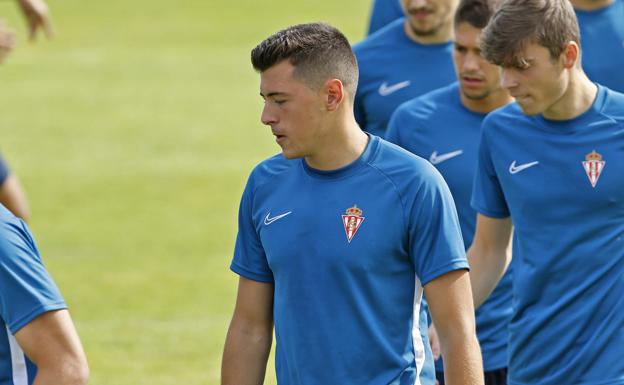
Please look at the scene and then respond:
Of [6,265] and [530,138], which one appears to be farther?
[530,138]

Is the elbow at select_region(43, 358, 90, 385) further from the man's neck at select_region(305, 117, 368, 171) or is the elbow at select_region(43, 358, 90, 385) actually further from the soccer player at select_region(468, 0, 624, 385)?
the soccer player at select_region(468, 0, 624, 385)

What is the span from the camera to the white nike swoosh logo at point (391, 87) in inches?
315

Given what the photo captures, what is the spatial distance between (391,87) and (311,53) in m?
3.07

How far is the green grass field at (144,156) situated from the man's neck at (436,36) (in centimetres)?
379

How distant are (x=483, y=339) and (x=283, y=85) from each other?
253 centimetres

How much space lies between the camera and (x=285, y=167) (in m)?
5.13

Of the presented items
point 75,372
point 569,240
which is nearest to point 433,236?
point 569,240

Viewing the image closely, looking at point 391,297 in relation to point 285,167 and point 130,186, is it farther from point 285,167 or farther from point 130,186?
point 130,186

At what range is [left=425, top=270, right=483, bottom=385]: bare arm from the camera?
15.9 feet

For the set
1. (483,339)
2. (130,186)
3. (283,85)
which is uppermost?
(283,85)

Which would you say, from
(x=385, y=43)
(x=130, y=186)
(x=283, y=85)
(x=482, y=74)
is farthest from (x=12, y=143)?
(x=283, y=85)

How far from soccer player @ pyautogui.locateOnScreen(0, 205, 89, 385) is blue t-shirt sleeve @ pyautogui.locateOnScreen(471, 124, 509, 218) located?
2172 mm

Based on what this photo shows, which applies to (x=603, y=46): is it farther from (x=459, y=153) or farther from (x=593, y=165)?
(x=593, y=165)

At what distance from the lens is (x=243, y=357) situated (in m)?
5.21
